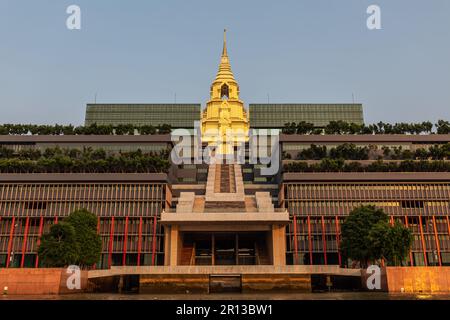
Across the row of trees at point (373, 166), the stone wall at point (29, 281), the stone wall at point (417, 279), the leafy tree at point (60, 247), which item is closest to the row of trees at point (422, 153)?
the row of trees at point (373, 166)

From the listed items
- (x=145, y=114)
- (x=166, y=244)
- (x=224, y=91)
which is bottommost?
(x=166, y=244)

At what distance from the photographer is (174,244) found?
3199 inches

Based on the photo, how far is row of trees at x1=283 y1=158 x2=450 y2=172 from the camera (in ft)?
301

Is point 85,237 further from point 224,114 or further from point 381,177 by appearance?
point 224,114

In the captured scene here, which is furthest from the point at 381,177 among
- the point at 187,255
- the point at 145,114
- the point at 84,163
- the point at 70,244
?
the point at 145,114

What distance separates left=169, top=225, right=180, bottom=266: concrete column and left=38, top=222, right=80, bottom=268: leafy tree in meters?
19.5

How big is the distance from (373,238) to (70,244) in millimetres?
41965

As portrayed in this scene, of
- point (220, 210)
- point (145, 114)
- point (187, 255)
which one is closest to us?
point (220, 210)

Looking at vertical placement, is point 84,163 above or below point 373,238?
above

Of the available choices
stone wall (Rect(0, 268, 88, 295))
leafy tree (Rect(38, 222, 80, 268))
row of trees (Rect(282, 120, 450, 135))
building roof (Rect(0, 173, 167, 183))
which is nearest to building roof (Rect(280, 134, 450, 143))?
row of trees (Rect(282, 120, 450, 135))

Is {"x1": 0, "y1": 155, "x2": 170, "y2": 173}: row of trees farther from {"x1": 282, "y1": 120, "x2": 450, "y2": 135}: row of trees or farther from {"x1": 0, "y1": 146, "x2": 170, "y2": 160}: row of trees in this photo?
{"x1": 282, "y1": 120, "x2": 450, "y2": 135}: row of trees

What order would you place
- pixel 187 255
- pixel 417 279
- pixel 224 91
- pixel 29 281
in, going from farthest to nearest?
pixel 224 91
pixel 187 255
pixel 29 281
pixel 417 279

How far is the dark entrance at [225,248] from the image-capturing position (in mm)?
88438
